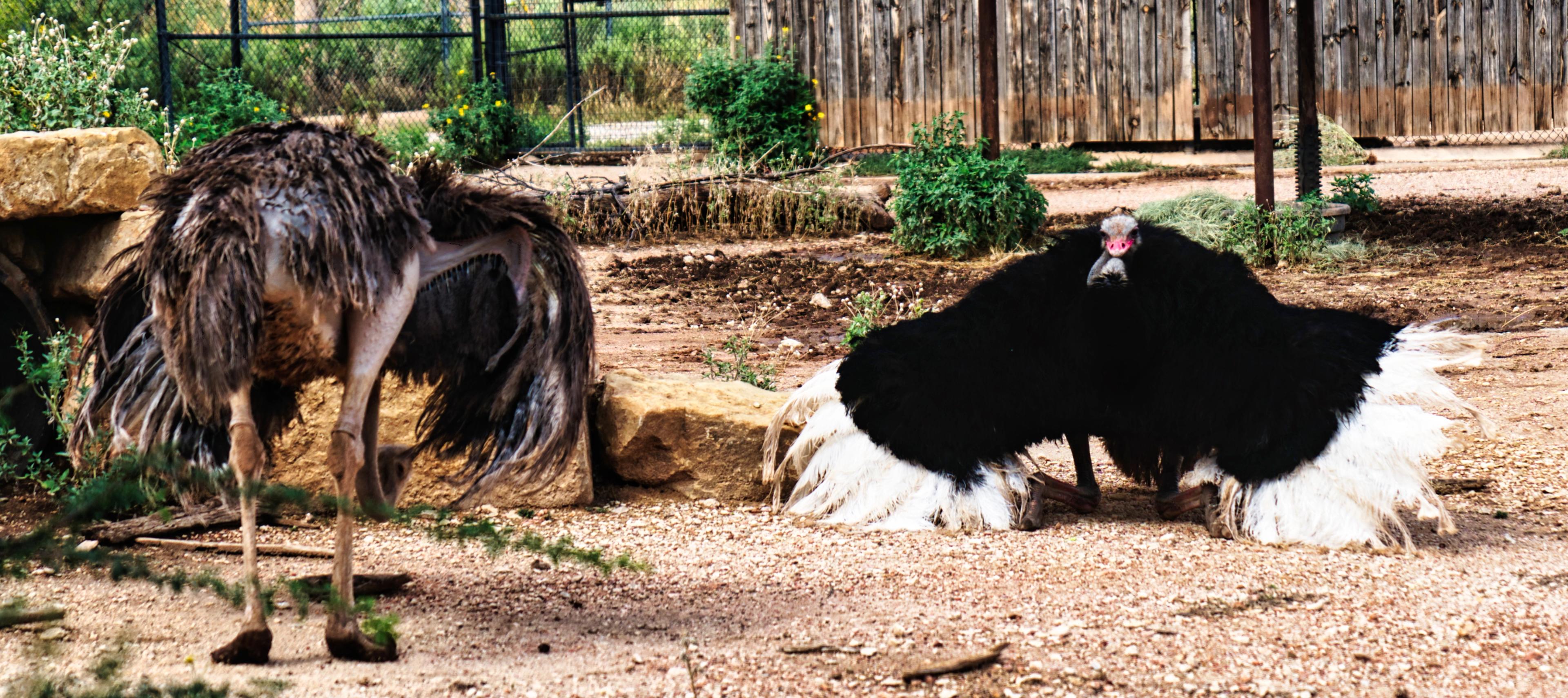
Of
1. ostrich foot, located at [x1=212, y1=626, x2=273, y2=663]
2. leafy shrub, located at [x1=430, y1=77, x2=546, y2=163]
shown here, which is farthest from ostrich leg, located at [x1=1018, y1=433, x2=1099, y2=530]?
leafy shrub, located at [x1=430, y1=77, x2=546, y2=163]

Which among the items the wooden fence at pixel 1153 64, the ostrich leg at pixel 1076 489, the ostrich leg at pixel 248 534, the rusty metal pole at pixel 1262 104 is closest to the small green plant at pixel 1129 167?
the wooden fence at pixel 1153 64

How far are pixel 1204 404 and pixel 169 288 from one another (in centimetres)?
288

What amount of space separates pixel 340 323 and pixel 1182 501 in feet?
8.90

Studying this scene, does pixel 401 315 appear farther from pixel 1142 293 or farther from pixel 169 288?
pixel 1142 293

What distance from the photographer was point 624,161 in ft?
50.5

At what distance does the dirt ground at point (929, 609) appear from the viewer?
3191 millimetres

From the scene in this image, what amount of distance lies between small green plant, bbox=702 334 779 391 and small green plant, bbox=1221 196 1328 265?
4.22m

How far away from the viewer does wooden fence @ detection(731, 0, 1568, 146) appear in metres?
13.8

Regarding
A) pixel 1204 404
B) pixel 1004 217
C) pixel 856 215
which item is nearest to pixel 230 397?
pixel 1204 404

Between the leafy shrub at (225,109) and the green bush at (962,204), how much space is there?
16.7 ft

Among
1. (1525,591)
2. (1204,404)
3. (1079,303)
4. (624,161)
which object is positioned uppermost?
(624,161)

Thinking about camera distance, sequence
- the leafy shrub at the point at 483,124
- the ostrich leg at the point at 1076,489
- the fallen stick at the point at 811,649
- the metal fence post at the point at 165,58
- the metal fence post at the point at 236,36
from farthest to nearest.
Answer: the leafy shrub at the point at 483,124, the metal fence post at the point at 236,36, the metal fence post at the point at 165,58, the ostrich leg at the point at 1076,489, the fallen stick at the point at 811,649

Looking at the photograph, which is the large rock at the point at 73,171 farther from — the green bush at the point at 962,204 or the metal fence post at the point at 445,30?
the metal fence post at the point at 445,30

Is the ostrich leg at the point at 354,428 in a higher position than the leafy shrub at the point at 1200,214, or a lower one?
lower
